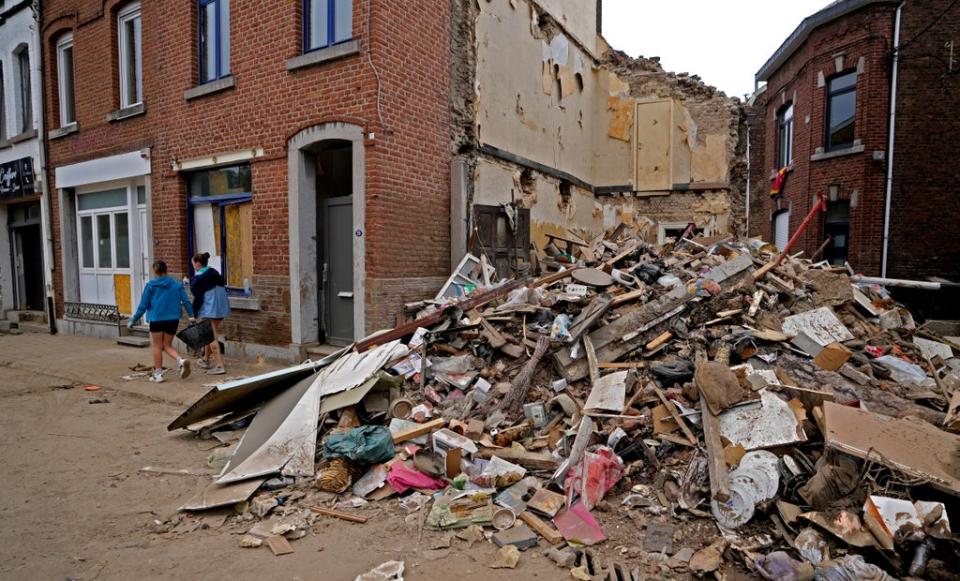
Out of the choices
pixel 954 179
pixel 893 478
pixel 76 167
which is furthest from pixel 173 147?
pixel 954 179

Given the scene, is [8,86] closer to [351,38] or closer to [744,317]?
[351,38]

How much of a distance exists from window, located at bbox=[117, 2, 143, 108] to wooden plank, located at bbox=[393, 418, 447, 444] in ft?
33.0

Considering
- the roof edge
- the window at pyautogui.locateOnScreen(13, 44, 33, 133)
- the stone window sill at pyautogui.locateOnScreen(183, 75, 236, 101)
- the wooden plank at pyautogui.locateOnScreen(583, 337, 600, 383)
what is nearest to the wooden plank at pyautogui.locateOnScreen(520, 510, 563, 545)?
the wooden plank at pyautogui.locateOnScreen(583, 337, 600, 383)

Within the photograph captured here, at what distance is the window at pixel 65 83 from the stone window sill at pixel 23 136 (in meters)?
1.06

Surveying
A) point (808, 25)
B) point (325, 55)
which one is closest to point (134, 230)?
point (325, 55)

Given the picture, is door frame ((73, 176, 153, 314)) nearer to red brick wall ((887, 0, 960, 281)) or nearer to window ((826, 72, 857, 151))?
window ((826, 72, 857, 151))

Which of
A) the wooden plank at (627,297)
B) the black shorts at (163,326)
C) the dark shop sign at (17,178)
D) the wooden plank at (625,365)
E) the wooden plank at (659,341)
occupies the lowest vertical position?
the wooden plank at (625,365)

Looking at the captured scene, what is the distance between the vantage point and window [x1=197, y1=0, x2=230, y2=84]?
30.5ft

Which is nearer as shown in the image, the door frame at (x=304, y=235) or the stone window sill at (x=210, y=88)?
the door frame at (x=304, y=235)

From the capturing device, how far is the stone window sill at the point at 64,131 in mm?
12226

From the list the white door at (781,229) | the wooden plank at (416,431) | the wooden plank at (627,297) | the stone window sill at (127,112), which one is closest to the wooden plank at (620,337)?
the wooden plank at (627,297)

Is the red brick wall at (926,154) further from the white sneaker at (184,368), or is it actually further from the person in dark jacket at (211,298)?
the white sneaker at (184,368)

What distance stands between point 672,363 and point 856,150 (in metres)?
12.8

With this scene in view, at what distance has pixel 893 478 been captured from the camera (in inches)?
139
